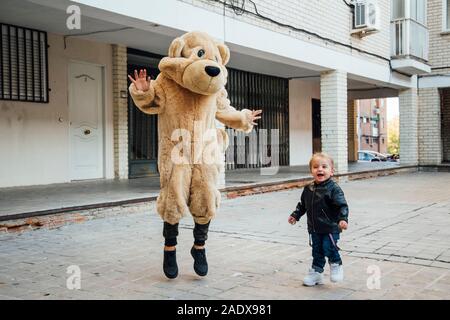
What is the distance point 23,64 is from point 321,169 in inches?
272

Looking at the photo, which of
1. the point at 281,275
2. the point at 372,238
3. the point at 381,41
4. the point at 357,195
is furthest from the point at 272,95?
the point at 281,275

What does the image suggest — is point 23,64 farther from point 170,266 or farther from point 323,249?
point 323,249

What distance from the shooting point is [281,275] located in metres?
3.79

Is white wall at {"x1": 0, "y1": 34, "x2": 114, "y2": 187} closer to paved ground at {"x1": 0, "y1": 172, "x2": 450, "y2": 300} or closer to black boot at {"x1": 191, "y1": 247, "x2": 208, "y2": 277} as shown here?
paved ground at {"x1": 0, "y1": 172, "x2": 450, "y2": 300}

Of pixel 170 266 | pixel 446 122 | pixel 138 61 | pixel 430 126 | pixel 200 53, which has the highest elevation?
pixel 138 61

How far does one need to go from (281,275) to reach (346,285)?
0.52m

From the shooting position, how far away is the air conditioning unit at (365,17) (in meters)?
12.3

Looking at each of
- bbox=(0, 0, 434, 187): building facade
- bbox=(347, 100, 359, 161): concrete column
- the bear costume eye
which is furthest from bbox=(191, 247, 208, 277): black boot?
bbox=(347, 100, 359, 161): concrete column

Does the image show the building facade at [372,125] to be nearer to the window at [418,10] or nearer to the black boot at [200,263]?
the window at [418,10]

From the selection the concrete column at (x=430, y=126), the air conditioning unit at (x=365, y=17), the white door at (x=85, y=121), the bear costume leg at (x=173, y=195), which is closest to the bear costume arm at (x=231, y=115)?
the bear costume leg at (x=173, y=195)

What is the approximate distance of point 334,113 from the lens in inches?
470

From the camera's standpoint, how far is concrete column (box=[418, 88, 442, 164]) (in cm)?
1588

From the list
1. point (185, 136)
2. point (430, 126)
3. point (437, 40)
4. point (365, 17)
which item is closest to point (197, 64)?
point (185, 136)

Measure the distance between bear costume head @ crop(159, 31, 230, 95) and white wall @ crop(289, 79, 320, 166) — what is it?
42.2 ft
